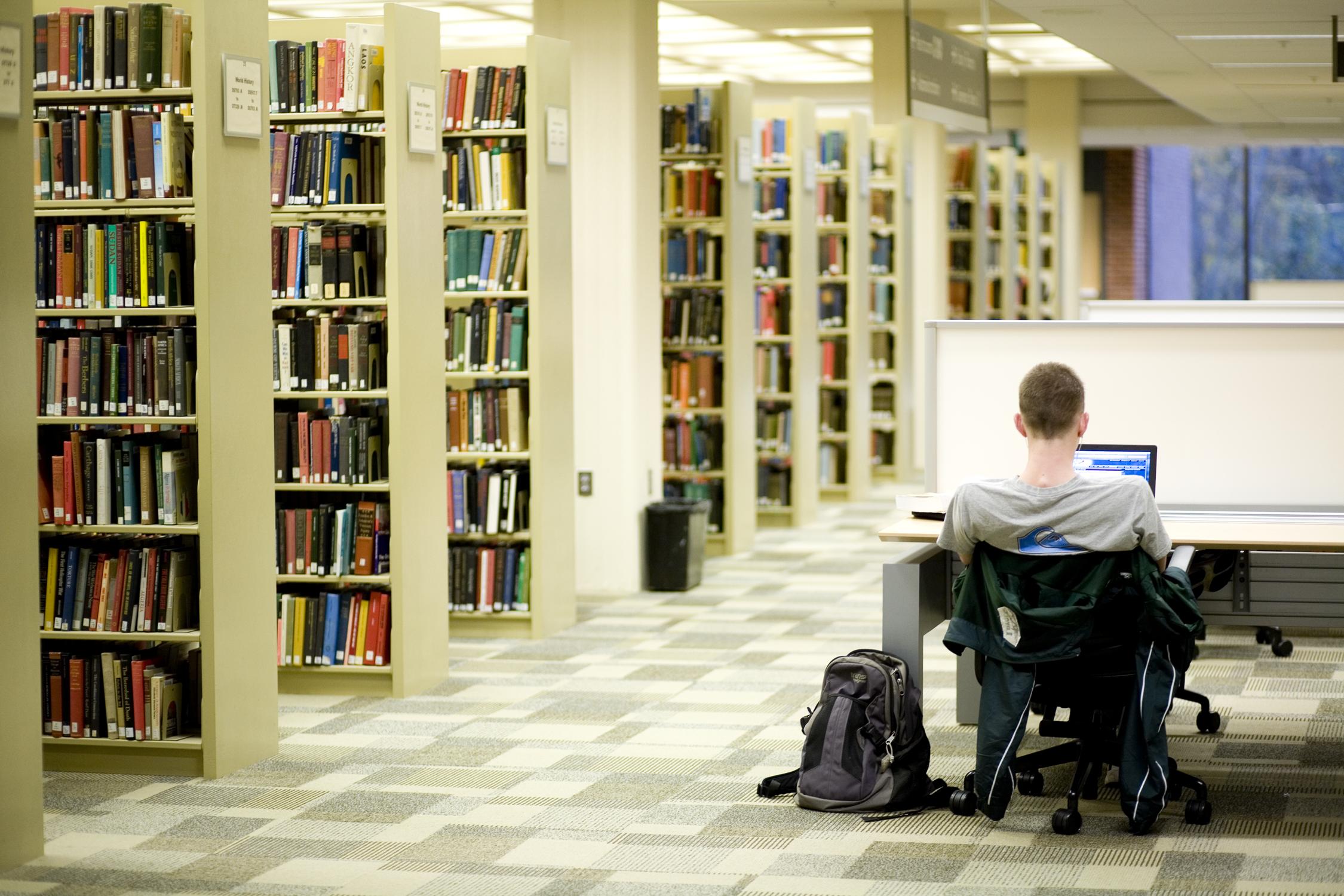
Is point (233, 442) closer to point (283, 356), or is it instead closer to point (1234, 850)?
point (283, 356)

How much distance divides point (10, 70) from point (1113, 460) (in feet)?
10.1

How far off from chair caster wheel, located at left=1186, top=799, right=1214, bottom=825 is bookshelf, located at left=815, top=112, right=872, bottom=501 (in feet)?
24.1

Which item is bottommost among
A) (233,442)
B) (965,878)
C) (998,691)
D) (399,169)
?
(965,878)

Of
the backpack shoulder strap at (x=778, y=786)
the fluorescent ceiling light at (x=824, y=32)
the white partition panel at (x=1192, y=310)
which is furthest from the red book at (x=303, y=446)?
the fluorescent ceiling light at (x=824, y=32)

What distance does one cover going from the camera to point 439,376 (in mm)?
6344

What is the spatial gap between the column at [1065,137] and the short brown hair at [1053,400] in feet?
49.1

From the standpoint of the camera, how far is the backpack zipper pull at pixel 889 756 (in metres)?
4.50

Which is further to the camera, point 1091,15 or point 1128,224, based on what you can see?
point 1128,224

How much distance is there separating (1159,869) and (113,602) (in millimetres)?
2984

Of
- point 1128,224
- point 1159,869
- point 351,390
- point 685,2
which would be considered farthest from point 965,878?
point 1128,224

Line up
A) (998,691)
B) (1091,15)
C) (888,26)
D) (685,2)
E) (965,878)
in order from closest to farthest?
(965,878) → (998,691) → (1091,15) → (685,2) → (888,26)

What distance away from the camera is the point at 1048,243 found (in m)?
18.0

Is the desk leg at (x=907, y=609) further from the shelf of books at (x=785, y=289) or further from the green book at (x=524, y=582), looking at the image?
the shelf of books at (x=785, y=289)


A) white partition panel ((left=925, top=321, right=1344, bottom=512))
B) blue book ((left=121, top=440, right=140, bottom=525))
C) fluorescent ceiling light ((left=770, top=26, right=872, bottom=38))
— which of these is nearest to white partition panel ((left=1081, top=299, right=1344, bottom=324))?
white partition panel ((left=925, top=321, right=1344, bottom=512))
